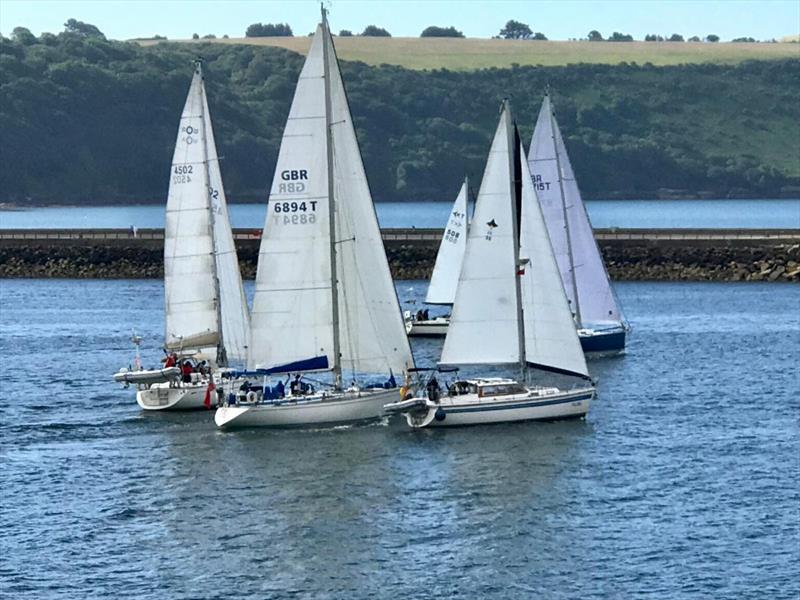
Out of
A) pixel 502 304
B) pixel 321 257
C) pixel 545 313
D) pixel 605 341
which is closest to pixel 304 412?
pixel 321 257

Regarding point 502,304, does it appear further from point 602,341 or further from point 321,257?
point 602,341

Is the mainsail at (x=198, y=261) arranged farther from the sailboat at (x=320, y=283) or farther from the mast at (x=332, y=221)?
the mast at (x=332, y=221)

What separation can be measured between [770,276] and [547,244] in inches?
2035

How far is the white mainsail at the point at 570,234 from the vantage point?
69.4 meters

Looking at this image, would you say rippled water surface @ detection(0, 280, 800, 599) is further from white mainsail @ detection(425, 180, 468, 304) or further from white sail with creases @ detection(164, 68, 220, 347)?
white mainsail @ detection(425, 180, 468, 304)

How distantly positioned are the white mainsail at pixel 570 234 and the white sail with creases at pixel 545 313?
584 inches

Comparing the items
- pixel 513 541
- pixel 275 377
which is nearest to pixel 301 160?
pixel 275 377

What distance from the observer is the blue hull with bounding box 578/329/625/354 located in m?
68.4

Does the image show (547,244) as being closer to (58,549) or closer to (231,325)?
(231,325)

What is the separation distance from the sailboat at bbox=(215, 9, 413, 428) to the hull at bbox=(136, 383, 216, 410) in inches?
100

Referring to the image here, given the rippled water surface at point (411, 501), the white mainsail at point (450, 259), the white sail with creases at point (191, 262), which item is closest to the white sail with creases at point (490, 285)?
the rippled water surface at point (411, 501)

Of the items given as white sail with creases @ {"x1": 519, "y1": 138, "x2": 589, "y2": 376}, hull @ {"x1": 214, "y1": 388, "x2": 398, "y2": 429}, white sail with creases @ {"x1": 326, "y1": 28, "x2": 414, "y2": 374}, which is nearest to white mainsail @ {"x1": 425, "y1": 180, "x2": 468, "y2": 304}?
white sail with creases @ {"x1": 519, "y1": 138, "x2": 589, "y2": 376}

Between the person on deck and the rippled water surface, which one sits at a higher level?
the person on deck

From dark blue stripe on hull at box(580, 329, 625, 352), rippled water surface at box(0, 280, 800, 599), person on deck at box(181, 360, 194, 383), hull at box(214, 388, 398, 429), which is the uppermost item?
person on deck at box(181, 360, 194, 383)
